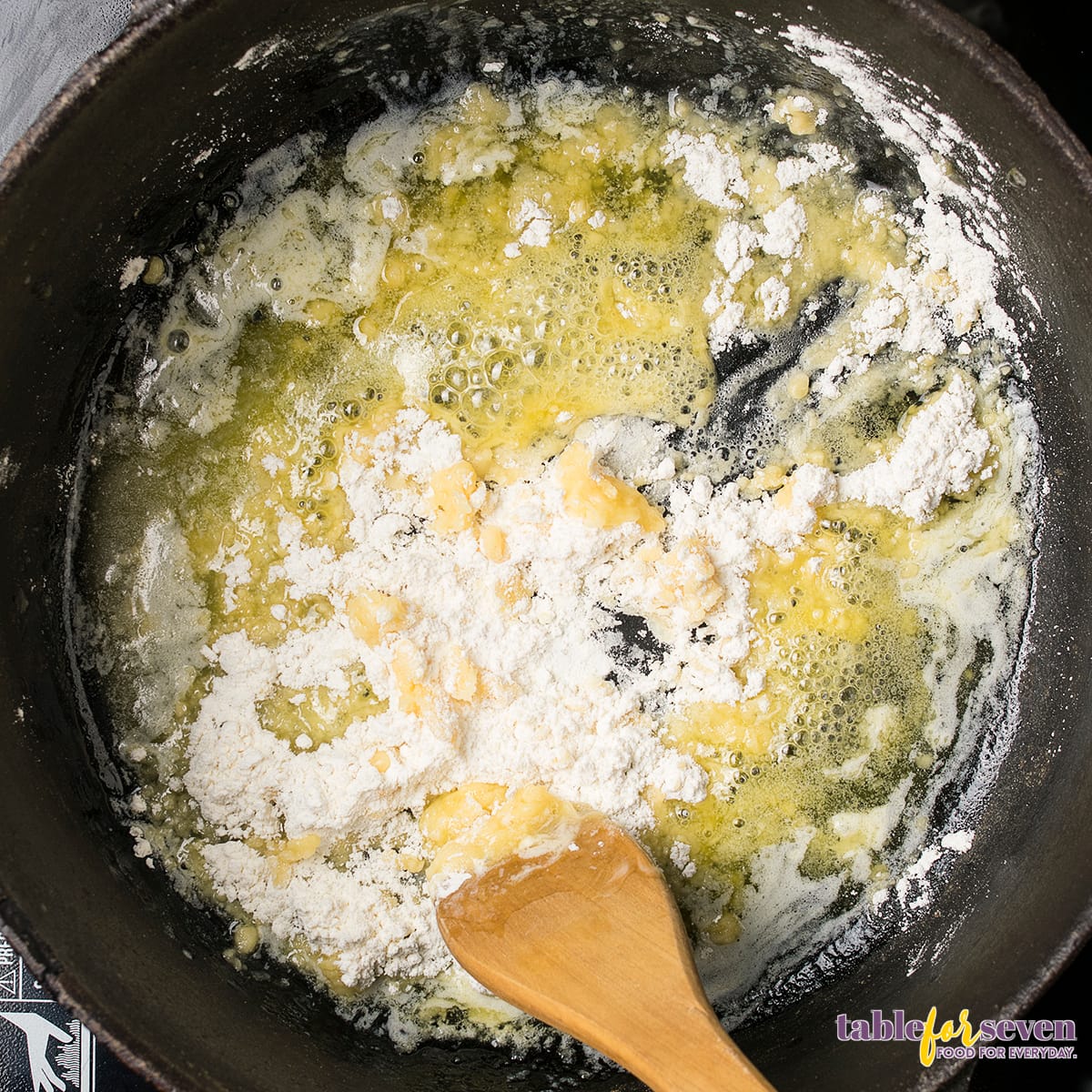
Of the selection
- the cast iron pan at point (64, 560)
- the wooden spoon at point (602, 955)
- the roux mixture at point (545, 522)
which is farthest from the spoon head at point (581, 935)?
the cast iron pan at point (64, 560)

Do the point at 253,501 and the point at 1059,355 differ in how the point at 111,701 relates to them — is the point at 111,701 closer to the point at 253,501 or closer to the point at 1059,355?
the point at 253,501

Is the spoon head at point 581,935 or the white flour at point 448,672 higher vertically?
the white flour at point 448,672

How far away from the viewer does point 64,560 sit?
1.60 meters

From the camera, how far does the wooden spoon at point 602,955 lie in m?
1.28

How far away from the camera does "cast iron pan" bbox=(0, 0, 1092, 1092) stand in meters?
1.32

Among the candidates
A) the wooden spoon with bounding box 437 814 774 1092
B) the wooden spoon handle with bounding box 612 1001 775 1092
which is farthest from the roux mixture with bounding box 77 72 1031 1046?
the wooden spoon handle with bounding box 612 1001 775 1092

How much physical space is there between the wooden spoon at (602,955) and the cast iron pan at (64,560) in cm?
29

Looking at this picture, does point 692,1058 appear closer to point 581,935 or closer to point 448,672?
point 581,935

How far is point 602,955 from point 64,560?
39.3 inches

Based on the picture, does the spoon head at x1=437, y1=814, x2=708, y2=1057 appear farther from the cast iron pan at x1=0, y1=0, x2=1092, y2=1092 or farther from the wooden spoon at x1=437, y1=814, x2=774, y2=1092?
the cast iron pan at x1=0, y1=0, x2=1092, y2=1092

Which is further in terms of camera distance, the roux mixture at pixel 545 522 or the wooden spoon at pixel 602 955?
the roux mixture at pixel 545 522

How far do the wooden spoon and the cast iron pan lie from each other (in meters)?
0.29

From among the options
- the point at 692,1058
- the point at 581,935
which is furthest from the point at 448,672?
the point at 692,1058

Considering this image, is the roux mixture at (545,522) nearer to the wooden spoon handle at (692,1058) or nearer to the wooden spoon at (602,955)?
the wooden spoon at (602,955)
